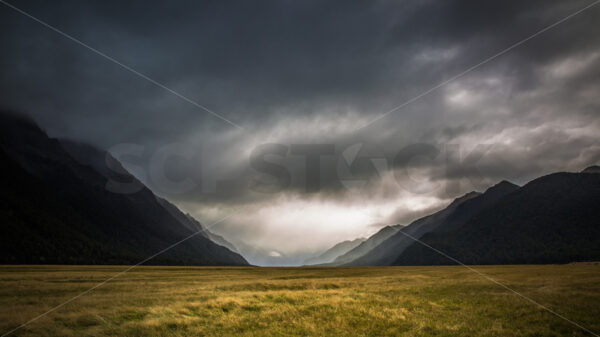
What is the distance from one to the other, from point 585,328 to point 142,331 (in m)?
21.6

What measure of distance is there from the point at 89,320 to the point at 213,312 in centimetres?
683

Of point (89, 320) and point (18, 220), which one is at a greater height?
point (18, 220)

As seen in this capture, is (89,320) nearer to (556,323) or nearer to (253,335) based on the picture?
(253,335)

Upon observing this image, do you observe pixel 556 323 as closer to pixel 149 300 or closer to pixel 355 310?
pixel 355 310

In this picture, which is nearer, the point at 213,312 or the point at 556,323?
the point at 556,323

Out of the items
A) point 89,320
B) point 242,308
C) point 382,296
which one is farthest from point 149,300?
point 382,296

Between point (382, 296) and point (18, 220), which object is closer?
point (382, 296)

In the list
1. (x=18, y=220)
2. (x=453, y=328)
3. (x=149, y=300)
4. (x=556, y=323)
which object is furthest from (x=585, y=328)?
(x=18, y=220)

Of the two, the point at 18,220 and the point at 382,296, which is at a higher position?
the point at 18,220

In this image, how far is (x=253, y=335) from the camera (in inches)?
578

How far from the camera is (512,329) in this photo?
48.6 feet

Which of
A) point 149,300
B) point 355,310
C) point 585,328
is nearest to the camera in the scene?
point 585,328

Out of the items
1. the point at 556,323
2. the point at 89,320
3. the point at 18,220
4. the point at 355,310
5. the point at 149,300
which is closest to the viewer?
the point at 556,323

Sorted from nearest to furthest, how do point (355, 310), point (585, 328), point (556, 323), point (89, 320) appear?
point (585, 328) → point (556, 323) → point (89, 320) → point (355, 310)
